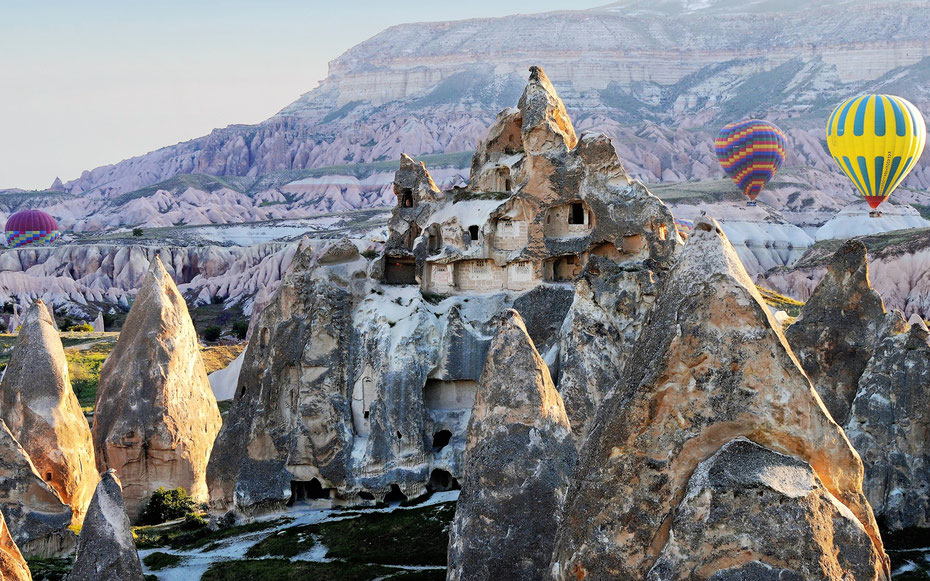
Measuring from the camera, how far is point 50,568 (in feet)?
67.3

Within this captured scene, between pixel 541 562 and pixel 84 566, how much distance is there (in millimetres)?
5923

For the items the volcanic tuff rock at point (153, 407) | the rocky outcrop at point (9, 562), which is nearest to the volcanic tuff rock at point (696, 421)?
the rocky outcrop at point (9, 562)

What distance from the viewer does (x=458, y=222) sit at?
99.6ft

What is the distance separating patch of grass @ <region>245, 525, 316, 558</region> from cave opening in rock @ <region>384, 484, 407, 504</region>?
98.9 inches

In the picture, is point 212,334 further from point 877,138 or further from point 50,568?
point 50,568

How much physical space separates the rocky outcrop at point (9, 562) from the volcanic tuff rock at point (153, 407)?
1601 cm

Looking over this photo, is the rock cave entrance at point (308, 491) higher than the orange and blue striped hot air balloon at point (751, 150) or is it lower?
lower

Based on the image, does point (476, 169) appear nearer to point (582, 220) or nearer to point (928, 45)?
point (582, 220)

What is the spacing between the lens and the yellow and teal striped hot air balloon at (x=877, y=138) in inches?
2653

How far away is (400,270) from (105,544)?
18898 millimetres

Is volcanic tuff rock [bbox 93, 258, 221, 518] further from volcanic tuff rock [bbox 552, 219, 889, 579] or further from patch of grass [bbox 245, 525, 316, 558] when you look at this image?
volcanic tuff rock [bbox 552, 219, 889, 579]

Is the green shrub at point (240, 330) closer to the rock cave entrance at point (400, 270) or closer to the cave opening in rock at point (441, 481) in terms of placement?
the rock cave entrance at point (400, 270)

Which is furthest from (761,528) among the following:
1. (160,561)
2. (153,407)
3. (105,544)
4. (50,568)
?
(153,407)

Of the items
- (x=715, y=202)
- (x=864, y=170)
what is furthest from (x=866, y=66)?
(x=864, y=170)
